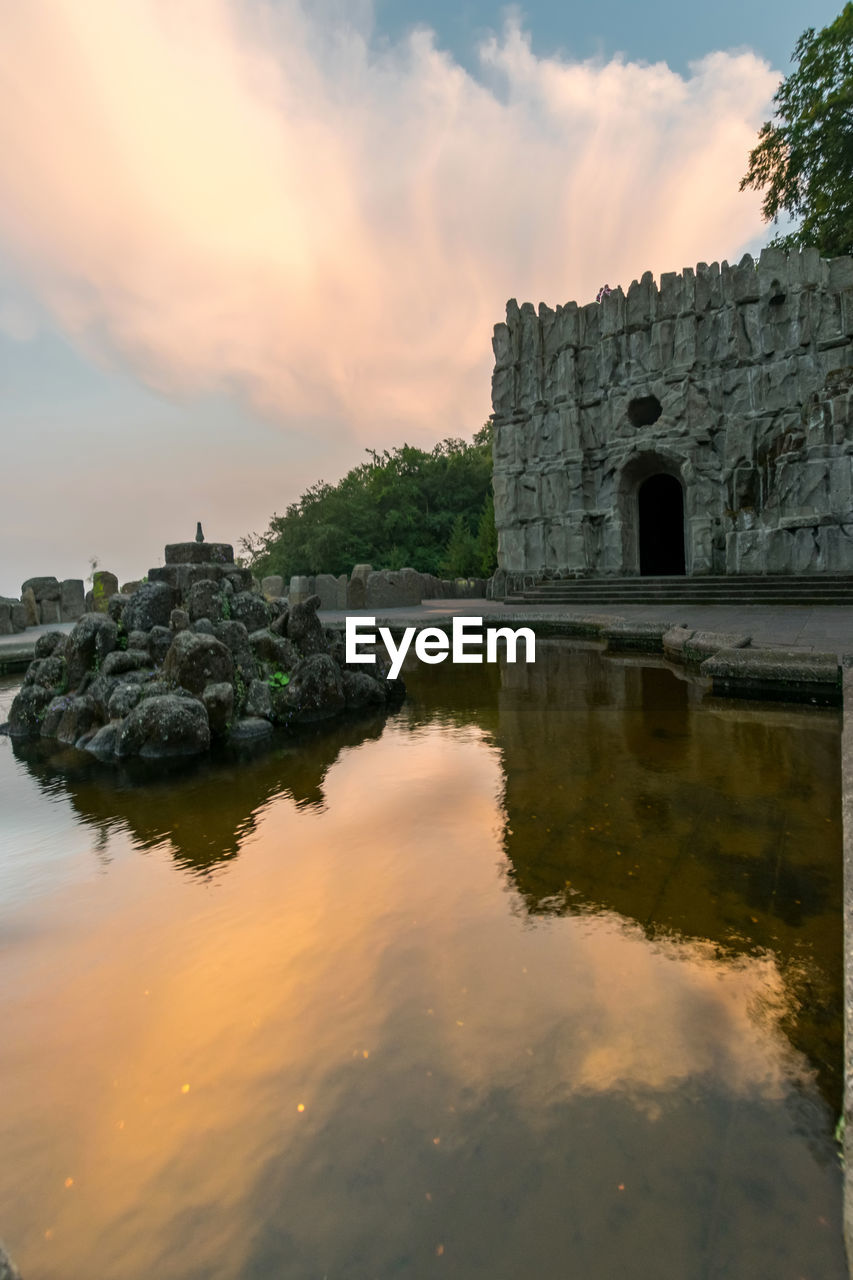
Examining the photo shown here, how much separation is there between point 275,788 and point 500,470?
1741 centimetres

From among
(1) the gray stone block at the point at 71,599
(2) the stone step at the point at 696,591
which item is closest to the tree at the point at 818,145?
(2) the stone step at the point at 696,591

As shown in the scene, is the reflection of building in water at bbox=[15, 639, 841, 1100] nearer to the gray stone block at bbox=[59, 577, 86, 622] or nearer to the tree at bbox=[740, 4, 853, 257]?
the gray stone block at bbox=[59, 577, 86, 622]

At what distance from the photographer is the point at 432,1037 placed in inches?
71.5

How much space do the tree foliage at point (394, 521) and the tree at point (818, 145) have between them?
12.6 meters

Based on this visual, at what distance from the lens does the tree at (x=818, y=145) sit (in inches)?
758

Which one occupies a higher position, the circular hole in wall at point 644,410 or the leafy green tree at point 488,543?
the circular hole in wall at point 644,410

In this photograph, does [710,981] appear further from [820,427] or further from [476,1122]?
[820,427]

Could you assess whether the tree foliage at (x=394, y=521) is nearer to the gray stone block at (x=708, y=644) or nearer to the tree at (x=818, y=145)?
the tree at (x=818, y=145)

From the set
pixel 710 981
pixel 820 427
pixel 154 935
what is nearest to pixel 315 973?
pixel 154 935

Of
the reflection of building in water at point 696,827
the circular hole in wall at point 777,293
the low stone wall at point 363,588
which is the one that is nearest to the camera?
the reflection of building in water at point 696,827

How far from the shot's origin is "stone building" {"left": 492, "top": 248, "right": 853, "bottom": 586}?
15.0 meters

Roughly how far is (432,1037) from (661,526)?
21.7m

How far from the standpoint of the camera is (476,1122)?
5.01 feet

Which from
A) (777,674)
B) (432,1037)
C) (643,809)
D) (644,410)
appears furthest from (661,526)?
(432,1037)
